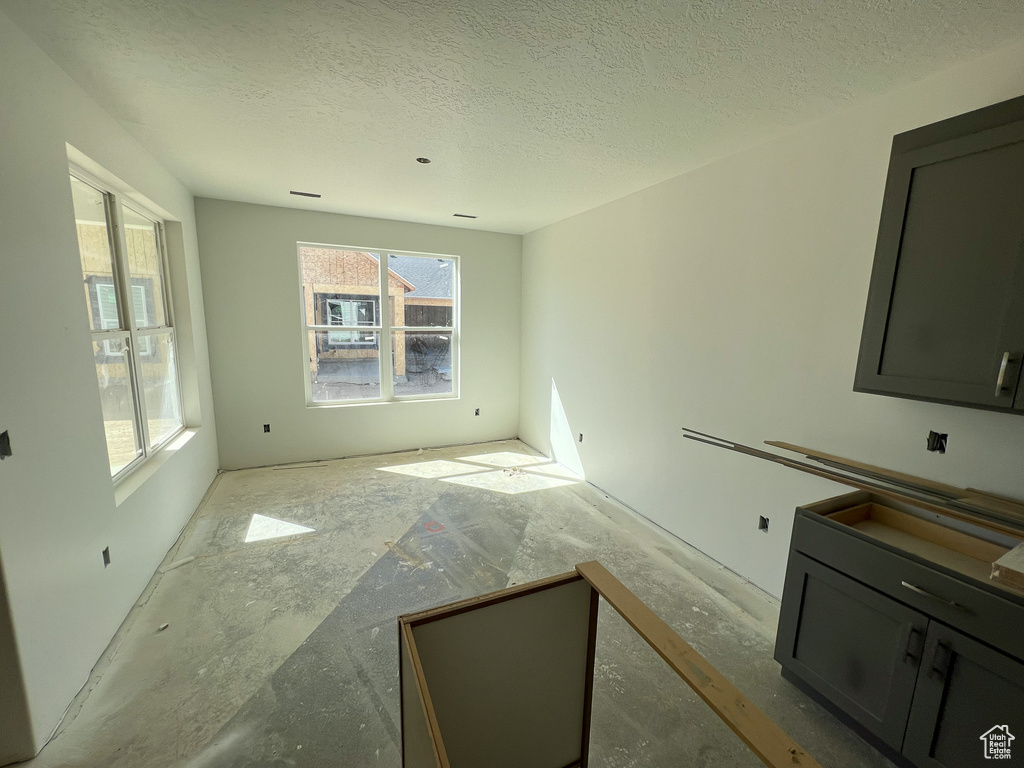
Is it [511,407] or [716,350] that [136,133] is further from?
[511,407]

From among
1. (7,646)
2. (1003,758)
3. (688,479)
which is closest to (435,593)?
(7,646)

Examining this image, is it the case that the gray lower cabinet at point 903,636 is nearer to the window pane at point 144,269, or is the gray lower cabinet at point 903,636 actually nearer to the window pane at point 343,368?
the window pane at point 144,269

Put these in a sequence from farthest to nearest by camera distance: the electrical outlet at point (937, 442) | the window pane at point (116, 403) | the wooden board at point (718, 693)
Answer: the window pane at point (116, 403)
the electrical outlet at point (937, 442)
the wooden board at point (718, 693)

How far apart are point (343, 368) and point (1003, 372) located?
15.7 ft

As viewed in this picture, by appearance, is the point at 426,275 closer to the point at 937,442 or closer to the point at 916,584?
the point at 937,442

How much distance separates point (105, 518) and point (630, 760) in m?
2.54

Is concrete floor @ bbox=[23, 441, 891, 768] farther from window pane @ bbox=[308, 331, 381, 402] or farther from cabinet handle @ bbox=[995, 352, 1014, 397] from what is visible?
cabinet handle @ bbox=[995, 352, 1014, 397]

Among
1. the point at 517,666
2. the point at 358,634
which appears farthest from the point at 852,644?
the point at 358,634

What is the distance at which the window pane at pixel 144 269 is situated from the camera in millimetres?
2668

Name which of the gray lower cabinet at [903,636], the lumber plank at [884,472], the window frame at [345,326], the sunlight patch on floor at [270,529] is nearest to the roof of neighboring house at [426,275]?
the window frame at [345,326]

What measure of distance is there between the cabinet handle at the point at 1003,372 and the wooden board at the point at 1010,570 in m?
0.52

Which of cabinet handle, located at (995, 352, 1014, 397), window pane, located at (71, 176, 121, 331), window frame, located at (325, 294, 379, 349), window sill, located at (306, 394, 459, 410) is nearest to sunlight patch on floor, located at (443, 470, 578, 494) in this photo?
window sill, located at (306, 394, 459, 410)

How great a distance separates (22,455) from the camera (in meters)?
1.45

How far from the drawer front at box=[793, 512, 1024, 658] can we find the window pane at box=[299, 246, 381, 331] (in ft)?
14.0
